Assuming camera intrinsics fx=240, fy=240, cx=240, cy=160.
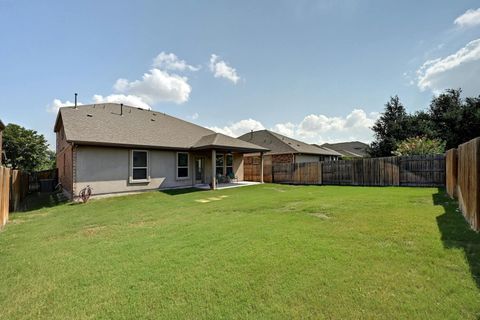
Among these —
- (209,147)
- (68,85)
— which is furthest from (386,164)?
(68,85)

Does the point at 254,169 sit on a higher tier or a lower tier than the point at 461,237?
higher

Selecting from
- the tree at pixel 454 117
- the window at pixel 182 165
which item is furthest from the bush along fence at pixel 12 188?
the tree at pixel 454 117

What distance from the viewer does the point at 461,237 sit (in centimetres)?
432

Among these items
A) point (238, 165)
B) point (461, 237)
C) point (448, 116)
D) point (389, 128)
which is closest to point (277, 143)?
point (238, 165)

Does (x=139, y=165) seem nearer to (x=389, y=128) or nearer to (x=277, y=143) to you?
(x=277, y=143)

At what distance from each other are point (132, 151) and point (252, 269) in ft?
38.1

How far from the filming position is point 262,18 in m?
11.3

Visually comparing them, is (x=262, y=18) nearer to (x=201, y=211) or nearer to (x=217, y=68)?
(x=217, y=68)

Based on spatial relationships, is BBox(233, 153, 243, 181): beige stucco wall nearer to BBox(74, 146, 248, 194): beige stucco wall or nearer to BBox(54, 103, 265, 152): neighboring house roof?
BBox(54, 103, 265, 152): neighboring house roof

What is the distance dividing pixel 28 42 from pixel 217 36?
27.9ft

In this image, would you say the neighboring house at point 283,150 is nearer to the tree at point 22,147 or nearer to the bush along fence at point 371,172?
the bush along fence at point 371,172

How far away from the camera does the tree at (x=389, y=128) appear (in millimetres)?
25047

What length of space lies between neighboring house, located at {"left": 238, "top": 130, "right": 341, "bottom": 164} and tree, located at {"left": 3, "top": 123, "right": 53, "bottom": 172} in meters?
26.8

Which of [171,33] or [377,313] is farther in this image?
[171,33]
